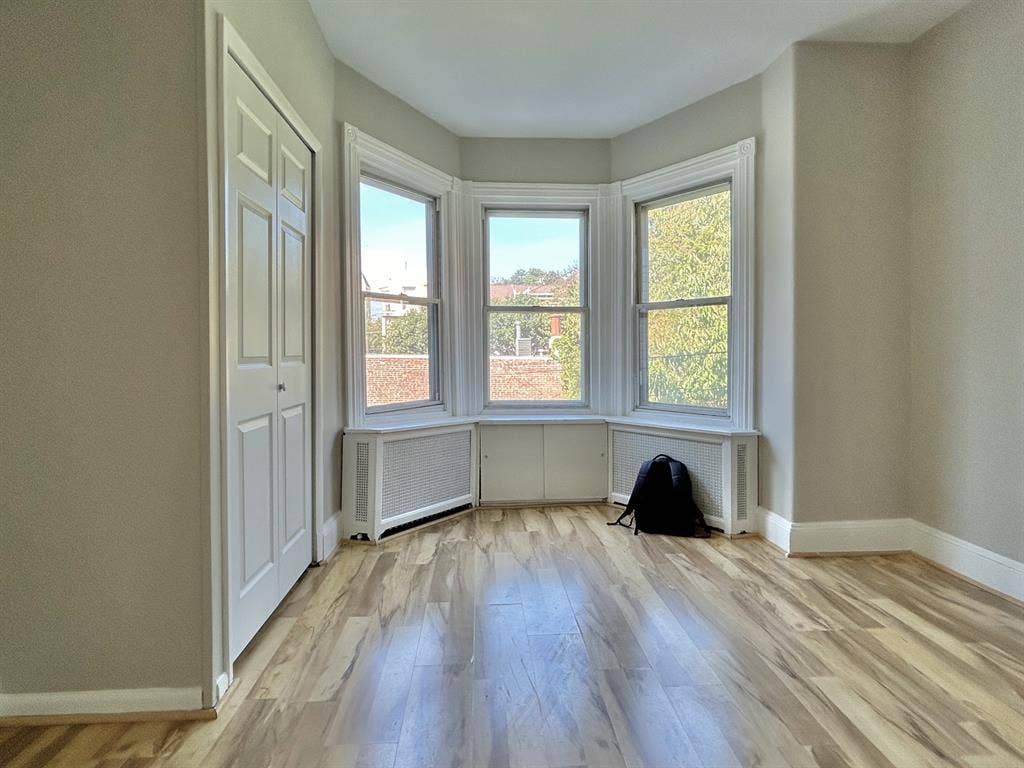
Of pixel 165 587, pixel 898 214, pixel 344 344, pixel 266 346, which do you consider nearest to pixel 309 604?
pixel 165 587

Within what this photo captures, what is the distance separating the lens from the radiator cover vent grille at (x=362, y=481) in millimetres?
3258

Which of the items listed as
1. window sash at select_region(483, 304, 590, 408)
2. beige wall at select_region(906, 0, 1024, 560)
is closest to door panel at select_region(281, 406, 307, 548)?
window sash at select_region(483, 304, 590, 408)

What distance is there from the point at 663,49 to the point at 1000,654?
315cm

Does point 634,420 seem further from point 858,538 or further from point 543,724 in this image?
point 543,724

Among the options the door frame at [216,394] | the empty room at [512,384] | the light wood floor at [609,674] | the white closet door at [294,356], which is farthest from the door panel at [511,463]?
the door frame at [216,394]

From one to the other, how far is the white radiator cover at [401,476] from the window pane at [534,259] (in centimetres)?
113

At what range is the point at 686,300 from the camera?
3.84 m

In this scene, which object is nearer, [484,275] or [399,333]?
[399,333]

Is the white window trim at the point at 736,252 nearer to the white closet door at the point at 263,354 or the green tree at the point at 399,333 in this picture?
the green tree at the point at 399,333

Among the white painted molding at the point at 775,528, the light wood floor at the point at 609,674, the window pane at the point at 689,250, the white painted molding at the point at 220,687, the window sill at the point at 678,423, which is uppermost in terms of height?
the window pane at the point at 689,250

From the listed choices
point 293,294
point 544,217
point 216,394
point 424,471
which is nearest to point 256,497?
point 216,394

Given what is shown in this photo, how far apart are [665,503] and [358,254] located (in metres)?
2.44

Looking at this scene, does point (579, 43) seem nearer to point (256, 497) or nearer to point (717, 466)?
point (717, 466)

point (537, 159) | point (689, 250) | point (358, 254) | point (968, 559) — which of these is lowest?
point (968, 559)
